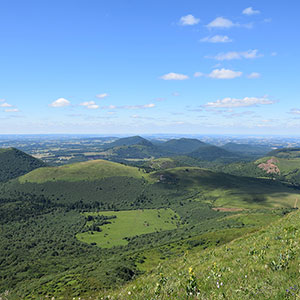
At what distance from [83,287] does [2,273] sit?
10831 cm

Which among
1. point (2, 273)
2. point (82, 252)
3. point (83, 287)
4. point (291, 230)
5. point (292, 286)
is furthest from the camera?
point (82, 252)

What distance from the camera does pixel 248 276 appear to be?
11234 millimetres

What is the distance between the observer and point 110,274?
7088cm

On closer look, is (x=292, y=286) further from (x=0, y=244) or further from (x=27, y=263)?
(x=0, y=244)

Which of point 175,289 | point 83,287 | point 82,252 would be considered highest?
point 175,289

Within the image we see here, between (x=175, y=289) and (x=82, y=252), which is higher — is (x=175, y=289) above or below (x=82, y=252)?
above

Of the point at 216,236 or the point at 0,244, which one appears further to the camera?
the point at 0,244

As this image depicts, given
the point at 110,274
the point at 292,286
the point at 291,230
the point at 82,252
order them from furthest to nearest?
the point at 82,252 < the point at 110,274 < the point at 291,230 < the point at 292,286

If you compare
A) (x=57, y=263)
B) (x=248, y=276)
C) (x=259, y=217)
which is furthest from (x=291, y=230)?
(x=259, y=217)

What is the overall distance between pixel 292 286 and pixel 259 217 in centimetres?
19978

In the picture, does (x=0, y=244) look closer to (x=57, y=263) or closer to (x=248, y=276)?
(x=57, y=263)

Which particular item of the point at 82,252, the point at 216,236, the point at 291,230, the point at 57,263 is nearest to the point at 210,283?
the point at 291,230

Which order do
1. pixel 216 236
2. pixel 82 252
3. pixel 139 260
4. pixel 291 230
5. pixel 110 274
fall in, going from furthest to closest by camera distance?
pixel 82 252
pixel 216 236
pixel 139 260
pixel 110 274
pixel 291 230

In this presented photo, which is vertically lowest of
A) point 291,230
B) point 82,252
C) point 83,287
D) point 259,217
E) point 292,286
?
point 82,252
